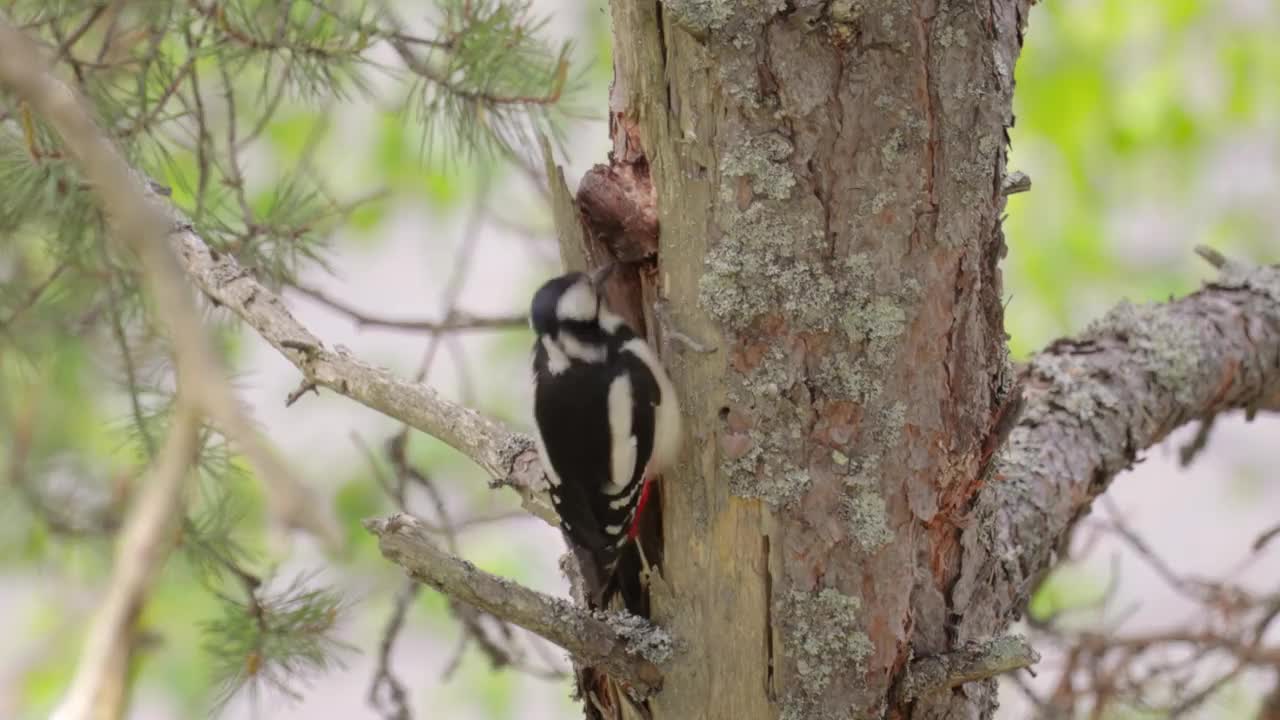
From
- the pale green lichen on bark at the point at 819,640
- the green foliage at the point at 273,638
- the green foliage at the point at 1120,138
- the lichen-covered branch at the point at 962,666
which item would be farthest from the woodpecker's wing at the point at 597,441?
the green foliage at the point at 1120,138

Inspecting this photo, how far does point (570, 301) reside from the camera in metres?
1.82

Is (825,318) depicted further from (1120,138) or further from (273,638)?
(1120,138)

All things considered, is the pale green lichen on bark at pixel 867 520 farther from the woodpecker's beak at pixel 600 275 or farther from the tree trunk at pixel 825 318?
the woodpecker's beak at pixel 600 275

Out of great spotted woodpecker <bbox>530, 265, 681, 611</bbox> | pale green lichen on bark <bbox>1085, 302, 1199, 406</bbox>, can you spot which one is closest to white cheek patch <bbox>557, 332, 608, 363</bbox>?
great spotted woodpecker <bbox>530, 265, 681, 611</bbox>

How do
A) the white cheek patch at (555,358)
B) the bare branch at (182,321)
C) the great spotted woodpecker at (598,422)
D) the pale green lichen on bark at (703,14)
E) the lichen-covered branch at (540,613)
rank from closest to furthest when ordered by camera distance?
the bare branch at (182,321) → the lichen-covered branch at (540,613) → the pale green lichen on bark at (703,14) → the great spotted woodpecker at (598,422) → the white cheek patch at (555,358)

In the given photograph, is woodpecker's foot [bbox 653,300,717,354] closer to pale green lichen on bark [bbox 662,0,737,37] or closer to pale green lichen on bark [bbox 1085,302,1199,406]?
pale green lichen on bark [bbox 662,0,737,37]

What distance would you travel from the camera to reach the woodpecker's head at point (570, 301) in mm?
1795

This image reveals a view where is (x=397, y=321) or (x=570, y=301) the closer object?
(x=570, y=301)

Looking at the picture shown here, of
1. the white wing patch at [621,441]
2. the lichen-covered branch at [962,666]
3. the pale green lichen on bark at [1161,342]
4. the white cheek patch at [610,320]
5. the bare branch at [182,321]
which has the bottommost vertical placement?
the bare branch at [182,321]

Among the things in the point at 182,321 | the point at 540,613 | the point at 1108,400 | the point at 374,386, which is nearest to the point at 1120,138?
the point at 1108,400

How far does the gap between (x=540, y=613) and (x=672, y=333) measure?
0.40 meters

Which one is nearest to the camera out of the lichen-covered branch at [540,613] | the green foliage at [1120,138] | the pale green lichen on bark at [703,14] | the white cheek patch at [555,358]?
the lichen-covered branch at [540,613]

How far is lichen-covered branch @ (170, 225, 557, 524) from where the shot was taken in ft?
5.66

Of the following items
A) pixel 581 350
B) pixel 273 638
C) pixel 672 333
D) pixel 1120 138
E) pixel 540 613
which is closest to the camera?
pixel 540 613
